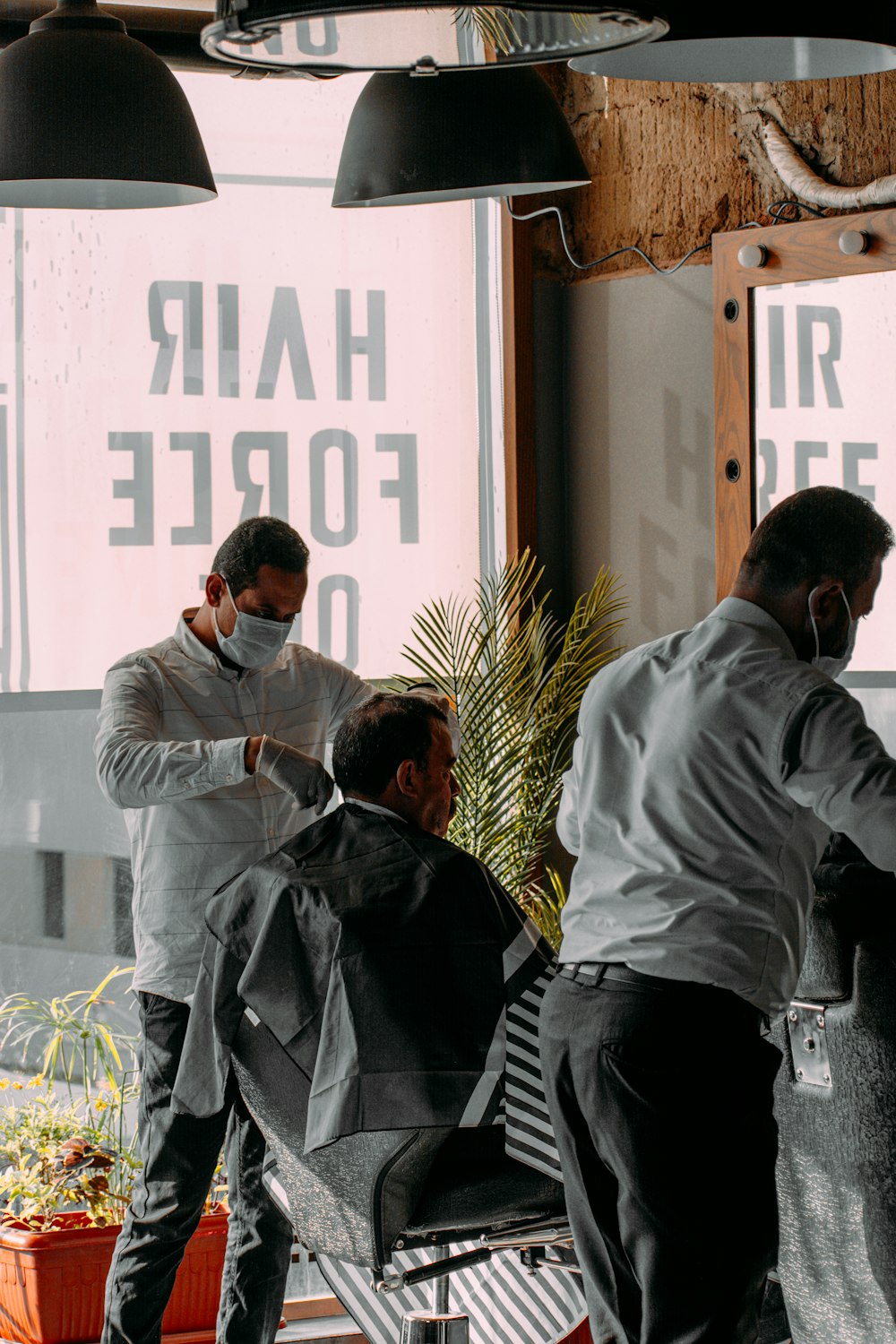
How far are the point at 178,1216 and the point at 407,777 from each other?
902 mm

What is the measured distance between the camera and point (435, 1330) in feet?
8.70

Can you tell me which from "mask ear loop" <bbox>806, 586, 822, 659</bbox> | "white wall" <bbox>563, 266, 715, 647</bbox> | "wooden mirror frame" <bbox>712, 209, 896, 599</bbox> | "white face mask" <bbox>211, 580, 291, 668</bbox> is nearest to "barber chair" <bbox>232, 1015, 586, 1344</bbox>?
"white face mask" <bbox>211, 580, 291, 668</bbox>

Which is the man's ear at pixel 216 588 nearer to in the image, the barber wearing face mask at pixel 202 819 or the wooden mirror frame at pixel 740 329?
the barber wearing face mask at pixel 202 819

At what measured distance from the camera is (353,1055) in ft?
7.85

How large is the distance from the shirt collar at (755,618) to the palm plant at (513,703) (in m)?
1.98

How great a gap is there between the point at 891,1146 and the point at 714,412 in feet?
7.75

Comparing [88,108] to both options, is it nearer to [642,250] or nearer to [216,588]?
[216,588]

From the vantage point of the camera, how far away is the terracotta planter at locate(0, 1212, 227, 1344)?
11.5 feet

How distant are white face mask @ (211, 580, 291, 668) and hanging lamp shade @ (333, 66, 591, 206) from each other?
2.61 ft

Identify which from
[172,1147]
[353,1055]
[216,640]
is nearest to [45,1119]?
[172,1147]

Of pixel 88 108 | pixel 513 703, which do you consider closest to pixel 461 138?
pixel 88 108

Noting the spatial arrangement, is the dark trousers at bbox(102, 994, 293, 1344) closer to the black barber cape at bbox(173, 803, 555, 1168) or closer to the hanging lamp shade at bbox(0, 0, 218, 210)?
the black barber cape at bbox(173, 803, 555, 1168)

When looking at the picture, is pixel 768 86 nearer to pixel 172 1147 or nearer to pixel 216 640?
pixel 216 640

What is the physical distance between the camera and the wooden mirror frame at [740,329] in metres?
3.72
